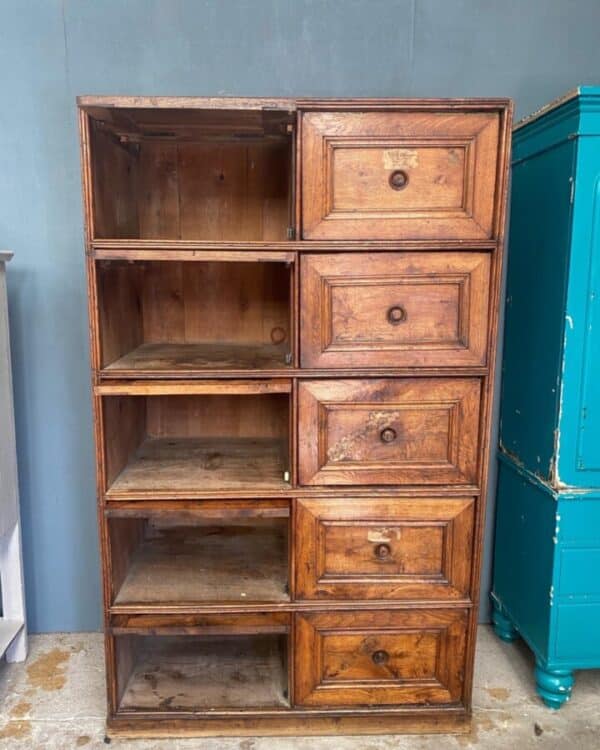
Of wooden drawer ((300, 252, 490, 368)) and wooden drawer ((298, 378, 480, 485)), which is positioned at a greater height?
wooden drawer ((300, 252, 490, 368))

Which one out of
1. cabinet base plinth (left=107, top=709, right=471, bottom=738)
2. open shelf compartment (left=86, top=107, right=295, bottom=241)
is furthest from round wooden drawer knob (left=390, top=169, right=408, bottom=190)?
cabinet base plinth (left=107, top=709, right=471, bottom=738)

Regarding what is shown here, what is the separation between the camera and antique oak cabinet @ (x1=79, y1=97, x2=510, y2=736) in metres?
1.44

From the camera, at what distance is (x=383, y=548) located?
157 centimetres

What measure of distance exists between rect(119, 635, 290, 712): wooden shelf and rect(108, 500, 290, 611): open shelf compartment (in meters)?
0.32

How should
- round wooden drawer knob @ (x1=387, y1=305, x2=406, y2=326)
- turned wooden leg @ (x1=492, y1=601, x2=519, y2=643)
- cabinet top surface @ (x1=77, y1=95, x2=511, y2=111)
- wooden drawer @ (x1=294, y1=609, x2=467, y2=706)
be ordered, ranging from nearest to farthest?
cabinet top surface @ (x1=77, y1=95, x2=511, y2=111) → round wooden drawer knob @ (x1=387, y1=305, x2=406, y2=326) → wooden drawer @ (x1=294, y1=609, x2=467, y2=706) → turned wooden leg @ (x1=492, y1=601, x2=519, y2=643)

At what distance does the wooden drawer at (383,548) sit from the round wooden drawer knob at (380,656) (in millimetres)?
167

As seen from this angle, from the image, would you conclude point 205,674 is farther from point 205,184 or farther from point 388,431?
point 205,184

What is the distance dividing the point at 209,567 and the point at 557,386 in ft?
3.71

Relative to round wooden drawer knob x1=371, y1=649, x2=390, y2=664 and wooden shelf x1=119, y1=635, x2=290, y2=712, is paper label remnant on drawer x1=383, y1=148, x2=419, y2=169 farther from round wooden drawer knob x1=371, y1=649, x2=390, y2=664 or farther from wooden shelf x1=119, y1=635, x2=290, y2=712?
wooden shelf x1=119, y1=635, x2=290, y2=712

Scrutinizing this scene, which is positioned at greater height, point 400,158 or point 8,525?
point 400,158

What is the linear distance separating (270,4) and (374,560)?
66.8 inches

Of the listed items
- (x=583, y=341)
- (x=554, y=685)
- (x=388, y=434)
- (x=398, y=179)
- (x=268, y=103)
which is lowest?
(x=554, y=685)

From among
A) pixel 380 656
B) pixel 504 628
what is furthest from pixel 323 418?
pixel 504 628

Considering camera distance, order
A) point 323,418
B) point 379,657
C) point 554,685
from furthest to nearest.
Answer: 1. point 554,685
2. point 379,657
3. point 323,418
